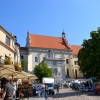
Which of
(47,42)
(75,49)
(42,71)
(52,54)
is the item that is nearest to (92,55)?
(42,71)

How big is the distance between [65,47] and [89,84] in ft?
114

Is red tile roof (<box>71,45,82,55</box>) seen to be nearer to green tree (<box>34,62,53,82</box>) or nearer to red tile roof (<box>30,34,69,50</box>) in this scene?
red tile roof (<box>30,34,69,50</box>)

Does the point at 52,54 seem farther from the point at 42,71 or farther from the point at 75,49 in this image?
the point at 75,49

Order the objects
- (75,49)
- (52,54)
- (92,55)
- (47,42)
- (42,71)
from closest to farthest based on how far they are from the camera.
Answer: (92,55)
(42,71)
(52,54)
(47,42)
(75,49)

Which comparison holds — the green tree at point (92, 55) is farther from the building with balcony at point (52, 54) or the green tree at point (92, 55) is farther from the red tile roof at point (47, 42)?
the red tile roof at point (47, 42)

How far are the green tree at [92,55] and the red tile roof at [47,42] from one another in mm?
35673

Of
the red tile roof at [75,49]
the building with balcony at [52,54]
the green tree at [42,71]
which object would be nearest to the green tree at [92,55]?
the green tree at [42,71]

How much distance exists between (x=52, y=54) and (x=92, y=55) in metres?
37.5

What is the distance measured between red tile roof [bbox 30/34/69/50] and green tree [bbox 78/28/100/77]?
35.7 meters

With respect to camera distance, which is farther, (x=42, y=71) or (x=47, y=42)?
(x=47, y=42)

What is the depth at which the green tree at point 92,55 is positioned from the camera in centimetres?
2497

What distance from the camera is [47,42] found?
66688 millimetres

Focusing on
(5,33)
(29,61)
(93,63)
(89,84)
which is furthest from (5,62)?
(29,61)

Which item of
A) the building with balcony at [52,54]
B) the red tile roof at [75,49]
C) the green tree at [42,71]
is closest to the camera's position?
the green tree at [42,71]
